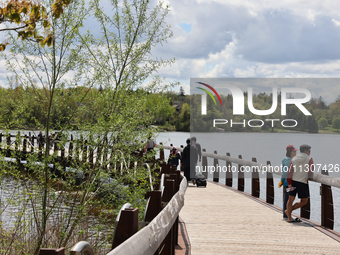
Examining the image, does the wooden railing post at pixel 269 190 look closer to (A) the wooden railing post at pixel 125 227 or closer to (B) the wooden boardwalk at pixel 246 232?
(B) the wooden boardwalk at pixel 246 232

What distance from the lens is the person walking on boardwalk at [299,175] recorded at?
7270mm

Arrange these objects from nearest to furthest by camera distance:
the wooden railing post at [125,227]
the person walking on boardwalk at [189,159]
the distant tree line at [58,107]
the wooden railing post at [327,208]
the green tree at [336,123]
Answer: the wooden railing post at [125,227], the distant tree line at [58,107], the wooden railing post at [327,208], the person walking on boardwalk at [189,159], the green tree at [336,123]

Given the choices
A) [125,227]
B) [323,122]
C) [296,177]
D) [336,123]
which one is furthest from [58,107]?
[336,123]

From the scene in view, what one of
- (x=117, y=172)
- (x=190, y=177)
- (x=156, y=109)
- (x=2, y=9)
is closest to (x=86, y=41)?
(x=156, y=109)

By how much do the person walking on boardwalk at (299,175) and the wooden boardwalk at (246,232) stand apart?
396mm

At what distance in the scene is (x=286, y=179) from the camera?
7680 mm

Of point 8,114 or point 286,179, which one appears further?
point 286,179

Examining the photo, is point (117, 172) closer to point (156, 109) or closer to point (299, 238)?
point (156, 109)

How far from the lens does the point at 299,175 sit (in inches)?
290

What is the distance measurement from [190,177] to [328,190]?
6.47 m

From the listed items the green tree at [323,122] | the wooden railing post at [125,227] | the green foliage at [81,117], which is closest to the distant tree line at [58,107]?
the green foliage at [81,117]

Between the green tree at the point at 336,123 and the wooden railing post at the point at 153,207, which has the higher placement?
the green tree at the point at 336,123

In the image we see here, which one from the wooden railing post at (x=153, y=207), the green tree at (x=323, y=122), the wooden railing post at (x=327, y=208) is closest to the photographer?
the wooden railing post at (x=153, y=207)

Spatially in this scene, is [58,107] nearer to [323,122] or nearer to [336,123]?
[323,122]
